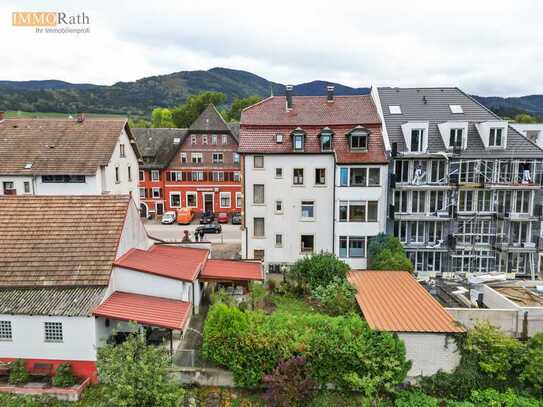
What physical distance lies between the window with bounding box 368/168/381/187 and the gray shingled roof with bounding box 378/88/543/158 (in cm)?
280

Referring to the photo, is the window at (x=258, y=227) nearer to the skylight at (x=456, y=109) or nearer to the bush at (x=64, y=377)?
the bush at (x=64, y=377)

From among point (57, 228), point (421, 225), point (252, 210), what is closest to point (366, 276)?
point (421, 225)

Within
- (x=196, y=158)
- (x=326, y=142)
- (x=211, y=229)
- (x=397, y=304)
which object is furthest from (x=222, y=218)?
(x=397, y=304)

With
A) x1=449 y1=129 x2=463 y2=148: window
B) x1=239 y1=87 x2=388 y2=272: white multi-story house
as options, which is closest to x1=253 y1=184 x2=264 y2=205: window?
x1=239 y1=87 x2=388 y2=272: white multi-story house

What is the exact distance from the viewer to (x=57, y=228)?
21.6m

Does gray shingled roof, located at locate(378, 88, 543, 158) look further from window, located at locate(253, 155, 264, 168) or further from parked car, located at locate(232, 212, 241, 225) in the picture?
parked car, located at locate(232, 212, 241, 225)

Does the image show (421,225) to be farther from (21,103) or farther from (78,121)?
(21,103)

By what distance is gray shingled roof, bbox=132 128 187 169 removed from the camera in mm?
52469

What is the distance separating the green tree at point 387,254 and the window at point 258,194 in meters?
9.33

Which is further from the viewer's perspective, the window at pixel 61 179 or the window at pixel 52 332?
the window at pixel 61 179

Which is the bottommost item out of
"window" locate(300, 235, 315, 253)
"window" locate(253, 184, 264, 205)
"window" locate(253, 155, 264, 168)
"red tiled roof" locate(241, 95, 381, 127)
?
"window" locate(300, 235, 315, 253)

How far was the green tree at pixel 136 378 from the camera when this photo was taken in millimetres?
14797

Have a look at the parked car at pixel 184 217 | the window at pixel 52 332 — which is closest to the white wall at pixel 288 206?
the window at pixel 52 332

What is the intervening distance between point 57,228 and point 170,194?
31.4 meters
